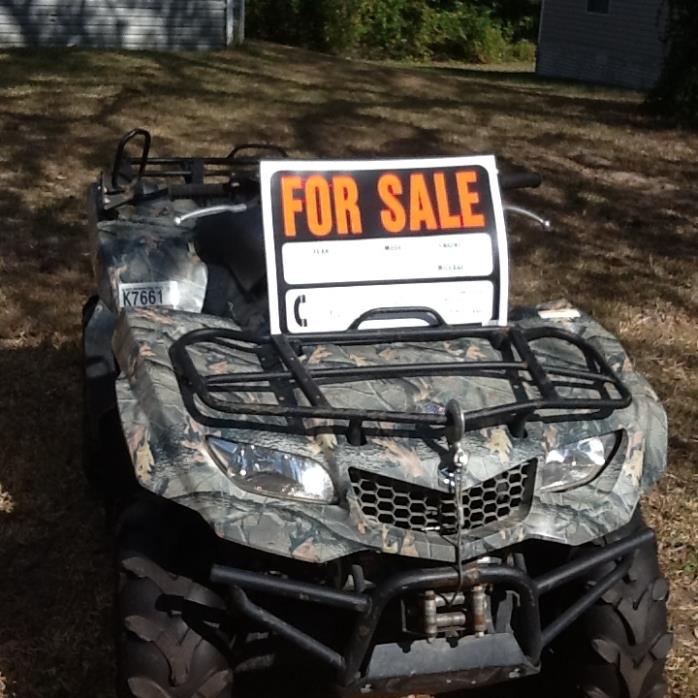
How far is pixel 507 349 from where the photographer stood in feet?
9.74

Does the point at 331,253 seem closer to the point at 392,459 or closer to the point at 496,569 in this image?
the point at 392,459

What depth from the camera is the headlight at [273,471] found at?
2520 millimetres

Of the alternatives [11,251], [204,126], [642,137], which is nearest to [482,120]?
[642,137]

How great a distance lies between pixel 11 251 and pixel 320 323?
4395 millimetres

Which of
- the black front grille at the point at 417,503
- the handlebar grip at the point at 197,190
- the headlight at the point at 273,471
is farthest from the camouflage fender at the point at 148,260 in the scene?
the black front grille at the point at 417,503

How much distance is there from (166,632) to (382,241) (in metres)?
1.19

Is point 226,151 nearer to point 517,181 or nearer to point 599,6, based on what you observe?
point 517,181

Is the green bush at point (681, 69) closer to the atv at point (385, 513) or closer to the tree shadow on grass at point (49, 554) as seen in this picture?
the tree shadow on grass at point (49, 554)

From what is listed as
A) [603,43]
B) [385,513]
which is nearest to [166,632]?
[385,513]

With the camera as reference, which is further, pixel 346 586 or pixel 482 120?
pixel 482 120

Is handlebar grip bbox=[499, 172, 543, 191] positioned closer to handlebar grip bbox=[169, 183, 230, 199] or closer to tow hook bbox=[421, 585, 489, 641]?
handlebar grip bbox=[169, 183, 230, 199]

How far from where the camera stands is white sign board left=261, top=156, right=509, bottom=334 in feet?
10.1

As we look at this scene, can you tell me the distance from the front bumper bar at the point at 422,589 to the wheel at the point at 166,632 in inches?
7.8

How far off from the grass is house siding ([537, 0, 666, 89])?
447 cm
